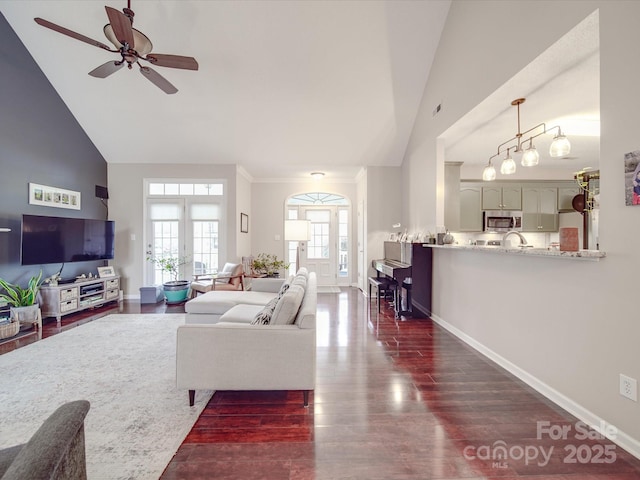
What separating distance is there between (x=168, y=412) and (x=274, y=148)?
4.71 m

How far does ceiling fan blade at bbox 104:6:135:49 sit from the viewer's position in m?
2.37

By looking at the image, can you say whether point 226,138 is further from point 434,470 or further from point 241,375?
point 434,470

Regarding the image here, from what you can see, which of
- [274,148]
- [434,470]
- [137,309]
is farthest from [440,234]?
[137,309]

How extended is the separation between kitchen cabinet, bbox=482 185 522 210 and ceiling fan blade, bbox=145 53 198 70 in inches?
217

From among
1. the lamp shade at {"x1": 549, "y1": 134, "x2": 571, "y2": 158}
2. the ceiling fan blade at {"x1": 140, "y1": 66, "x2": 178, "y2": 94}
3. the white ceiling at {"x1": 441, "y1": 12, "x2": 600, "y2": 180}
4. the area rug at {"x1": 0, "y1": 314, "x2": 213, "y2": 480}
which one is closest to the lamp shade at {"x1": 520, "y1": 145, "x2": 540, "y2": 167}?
the lamp shade at {"x1": 549, "y1": 134, "x2": 571, "y2": 158}

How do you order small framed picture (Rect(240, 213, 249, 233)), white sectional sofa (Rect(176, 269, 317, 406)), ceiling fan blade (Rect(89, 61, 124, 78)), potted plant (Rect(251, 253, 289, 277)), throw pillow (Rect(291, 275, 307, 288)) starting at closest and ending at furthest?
white sectional sofa (Rect(176, 269, 317, 406)) → throw pillow (Rect(291, 275, 307, 288)) → ceiling fan blade (Rect(89, 61, 124, 78)) → potted plant (Rect(251, 253, 289, 277)) → small framed picture (Rect(240, 213, 249, 233))

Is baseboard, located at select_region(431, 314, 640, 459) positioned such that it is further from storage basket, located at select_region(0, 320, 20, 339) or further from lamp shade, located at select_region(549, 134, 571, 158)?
storage basket, located at select_region(0, 320, 20, 339)

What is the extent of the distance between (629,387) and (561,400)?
1.83ft

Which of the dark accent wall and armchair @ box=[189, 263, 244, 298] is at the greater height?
the dark accent wall

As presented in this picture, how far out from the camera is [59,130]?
478cm

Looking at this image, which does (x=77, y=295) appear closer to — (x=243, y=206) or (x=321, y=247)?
(x=243, y=206)

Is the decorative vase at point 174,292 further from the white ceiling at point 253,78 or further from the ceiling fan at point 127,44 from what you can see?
Result: the ceiling fan at point 127,44

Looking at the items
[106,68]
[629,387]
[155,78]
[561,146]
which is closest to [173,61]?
[155,78]

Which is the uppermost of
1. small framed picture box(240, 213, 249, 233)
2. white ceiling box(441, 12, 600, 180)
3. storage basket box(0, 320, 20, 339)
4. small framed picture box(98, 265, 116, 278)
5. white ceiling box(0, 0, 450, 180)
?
white ceiling box(0, 0, 450, 180)
